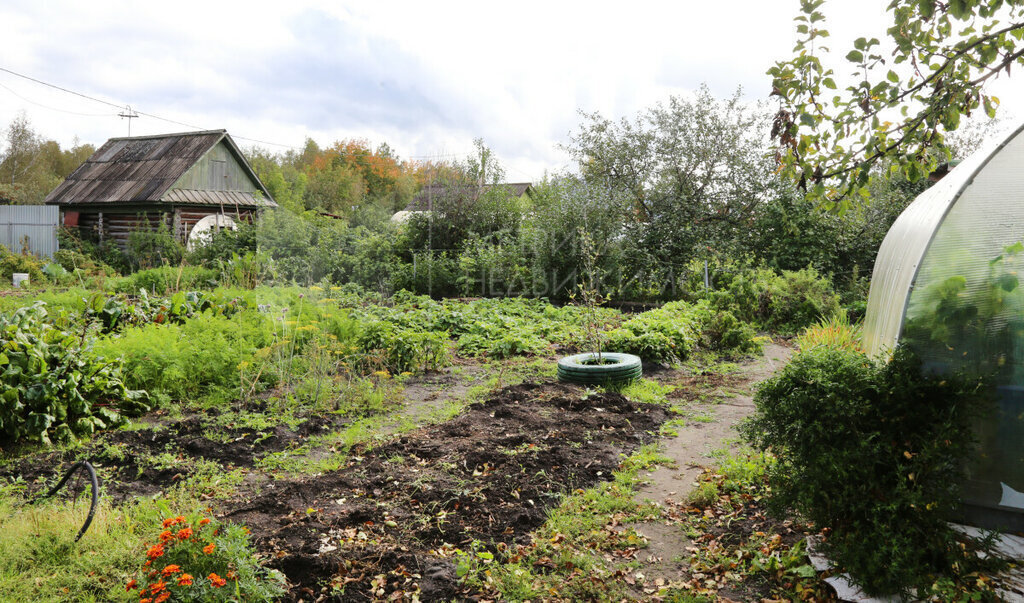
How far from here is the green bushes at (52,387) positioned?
4.77 m

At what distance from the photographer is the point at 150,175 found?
1950 cm

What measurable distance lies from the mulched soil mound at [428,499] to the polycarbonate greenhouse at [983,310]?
7.41ft

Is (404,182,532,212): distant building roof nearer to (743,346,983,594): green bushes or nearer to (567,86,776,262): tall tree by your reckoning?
(567,86,776,262): tall tree

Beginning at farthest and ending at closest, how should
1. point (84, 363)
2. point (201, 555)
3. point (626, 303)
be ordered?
point (626, 303) → point (84, 363) → point (201, 555)

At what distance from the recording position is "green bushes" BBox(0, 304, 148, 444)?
4770mm

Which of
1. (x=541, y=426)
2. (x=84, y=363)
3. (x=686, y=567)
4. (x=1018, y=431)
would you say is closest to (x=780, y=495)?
(x=686, y=567)

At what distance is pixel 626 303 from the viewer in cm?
1352

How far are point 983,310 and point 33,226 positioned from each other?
82.6 feet

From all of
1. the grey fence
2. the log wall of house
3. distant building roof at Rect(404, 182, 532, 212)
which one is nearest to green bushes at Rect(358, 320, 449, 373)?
distant building roof at Rect(404, 182, 532, 212)

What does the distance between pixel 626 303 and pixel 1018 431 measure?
34.7 ft

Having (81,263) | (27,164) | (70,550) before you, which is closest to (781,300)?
(70,550)

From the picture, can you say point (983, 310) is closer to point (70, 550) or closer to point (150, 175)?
point (70, 550)

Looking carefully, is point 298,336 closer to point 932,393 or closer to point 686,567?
point 686,567

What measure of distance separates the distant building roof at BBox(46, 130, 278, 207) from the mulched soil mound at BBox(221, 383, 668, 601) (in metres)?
17.0
